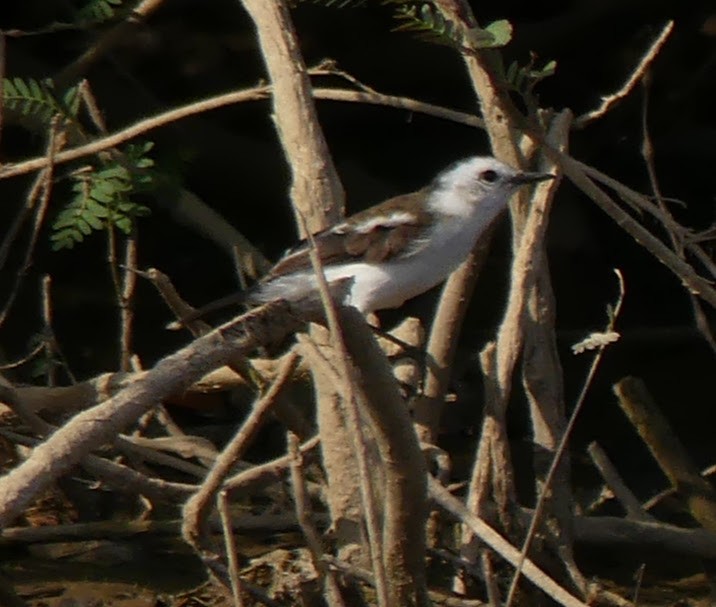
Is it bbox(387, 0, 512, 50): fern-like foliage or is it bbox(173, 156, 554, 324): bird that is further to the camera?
bbox(173, 156, 554, 324): bird

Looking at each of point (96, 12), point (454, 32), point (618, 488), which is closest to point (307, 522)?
point (454, 32)

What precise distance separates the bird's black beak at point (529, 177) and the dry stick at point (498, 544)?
0.90 meters

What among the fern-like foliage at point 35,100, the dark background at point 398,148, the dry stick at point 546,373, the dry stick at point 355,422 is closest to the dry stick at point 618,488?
the dry stick at point 546,373

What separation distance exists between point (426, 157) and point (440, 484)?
11.1 ft

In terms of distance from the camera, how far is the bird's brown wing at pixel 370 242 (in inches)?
221

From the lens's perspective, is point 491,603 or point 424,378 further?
point 424,378

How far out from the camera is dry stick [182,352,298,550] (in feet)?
14.3

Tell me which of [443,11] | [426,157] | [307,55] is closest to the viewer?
→ [443,11]

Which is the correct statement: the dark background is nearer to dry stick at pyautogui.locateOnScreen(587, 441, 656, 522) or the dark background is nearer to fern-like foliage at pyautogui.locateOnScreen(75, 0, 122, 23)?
fern-like foliage at pyautogui.locateOnScreen(75, 0, 122, 23)

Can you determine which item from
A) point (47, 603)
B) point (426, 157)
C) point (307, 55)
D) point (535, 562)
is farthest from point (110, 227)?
point (426, 157)

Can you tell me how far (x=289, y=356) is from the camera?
15.0 ft

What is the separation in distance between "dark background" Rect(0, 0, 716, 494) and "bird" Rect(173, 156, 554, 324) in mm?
1524

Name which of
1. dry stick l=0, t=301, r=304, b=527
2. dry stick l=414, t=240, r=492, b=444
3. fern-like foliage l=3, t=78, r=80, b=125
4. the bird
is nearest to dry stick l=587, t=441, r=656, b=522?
dry stick l=414, t=240, r=492, b=444

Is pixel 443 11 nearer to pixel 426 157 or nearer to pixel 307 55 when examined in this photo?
pixel 307 55
